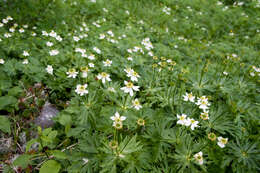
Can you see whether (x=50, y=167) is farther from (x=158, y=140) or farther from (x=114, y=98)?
(x=158, y=140)

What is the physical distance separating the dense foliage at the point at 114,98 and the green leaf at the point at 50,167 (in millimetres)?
10

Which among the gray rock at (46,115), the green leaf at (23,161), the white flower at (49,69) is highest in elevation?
the white flower at (49,69)

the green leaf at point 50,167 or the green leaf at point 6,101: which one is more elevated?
the green leaf at point 6,101

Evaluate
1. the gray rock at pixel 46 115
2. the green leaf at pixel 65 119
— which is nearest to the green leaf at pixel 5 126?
the gray rock at pixel 46 115

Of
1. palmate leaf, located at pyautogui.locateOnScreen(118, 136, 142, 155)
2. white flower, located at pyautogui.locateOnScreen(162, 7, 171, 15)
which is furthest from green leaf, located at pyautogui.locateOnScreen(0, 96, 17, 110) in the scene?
white flower, located at pyautogui.locateOnScreen(162, 7, 171, 15)

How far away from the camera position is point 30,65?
3436mm

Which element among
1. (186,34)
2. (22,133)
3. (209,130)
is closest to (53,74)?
(22,133)

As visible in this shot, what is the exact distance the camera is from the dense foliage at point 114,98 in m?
2.18

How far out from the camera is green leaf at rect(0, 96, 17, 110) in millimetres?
2737

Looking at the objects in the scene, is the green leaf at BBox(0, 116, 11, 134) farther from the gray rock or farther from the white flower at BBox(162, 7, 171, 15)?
the white flower at BBox(162, 7, 171, 15)

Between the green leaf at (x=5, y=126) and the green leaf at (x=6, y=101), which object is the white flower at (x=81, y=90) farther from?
the green leaf at (x=6, y=101)

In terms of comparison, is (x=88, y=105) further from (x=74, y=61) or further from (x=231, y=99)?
(x=231, y=99)

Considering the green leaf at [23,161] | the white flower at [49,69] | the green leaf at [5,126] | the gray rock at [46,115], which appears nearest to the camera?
the green leaf at [23,161]

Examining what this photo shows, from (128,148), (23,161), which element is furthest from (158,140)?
(23,161)
